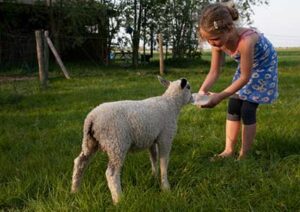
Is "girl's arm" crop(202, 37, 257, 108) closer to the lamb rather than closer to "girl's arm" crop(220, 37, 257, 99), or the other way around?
"girl's arm" crop(220, 37, 257, 99)

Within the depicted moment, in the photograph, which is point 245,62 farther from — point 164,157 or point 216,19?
point 164,157

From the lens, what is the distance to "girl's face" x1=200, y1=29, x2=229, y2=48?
13.0 feet

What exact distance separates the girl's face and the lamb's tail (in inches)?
54.9

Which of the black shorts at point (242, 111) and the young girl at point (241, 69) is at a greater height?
the young girl at point (241, 69)

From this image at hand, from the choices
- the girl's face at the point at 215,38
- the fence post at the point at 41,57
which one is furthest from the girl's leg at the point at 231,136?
the fence post at the point at 41,57

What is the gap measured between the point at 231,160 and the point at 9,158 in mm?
2275

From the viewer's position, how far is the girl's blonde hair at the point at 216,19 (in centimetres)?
386

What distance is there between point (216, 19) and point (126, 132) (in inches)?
52.8

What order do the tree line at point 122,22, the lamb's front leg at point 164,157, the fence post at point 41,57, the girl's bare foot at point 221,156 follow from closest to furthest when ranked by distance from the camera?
1. the lamb's front leg at point 164,157
2. the girl's bare foot at point 221,156
3. the fence post at point 41,57
4. the tree line at point 122,22

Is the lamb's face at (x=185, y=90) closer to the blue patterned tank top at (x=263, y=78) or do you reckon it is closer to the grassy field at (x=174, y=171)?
the grassy field at (x=174, y=171)

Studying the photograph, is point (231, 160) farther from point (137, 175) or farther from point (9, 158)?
point (9, 158)

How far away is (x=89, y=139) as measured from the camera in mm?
3338

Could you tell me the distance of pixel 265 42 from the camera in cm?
456

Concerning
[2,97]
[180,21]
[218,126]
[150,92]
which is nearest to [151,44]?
[180,21]
